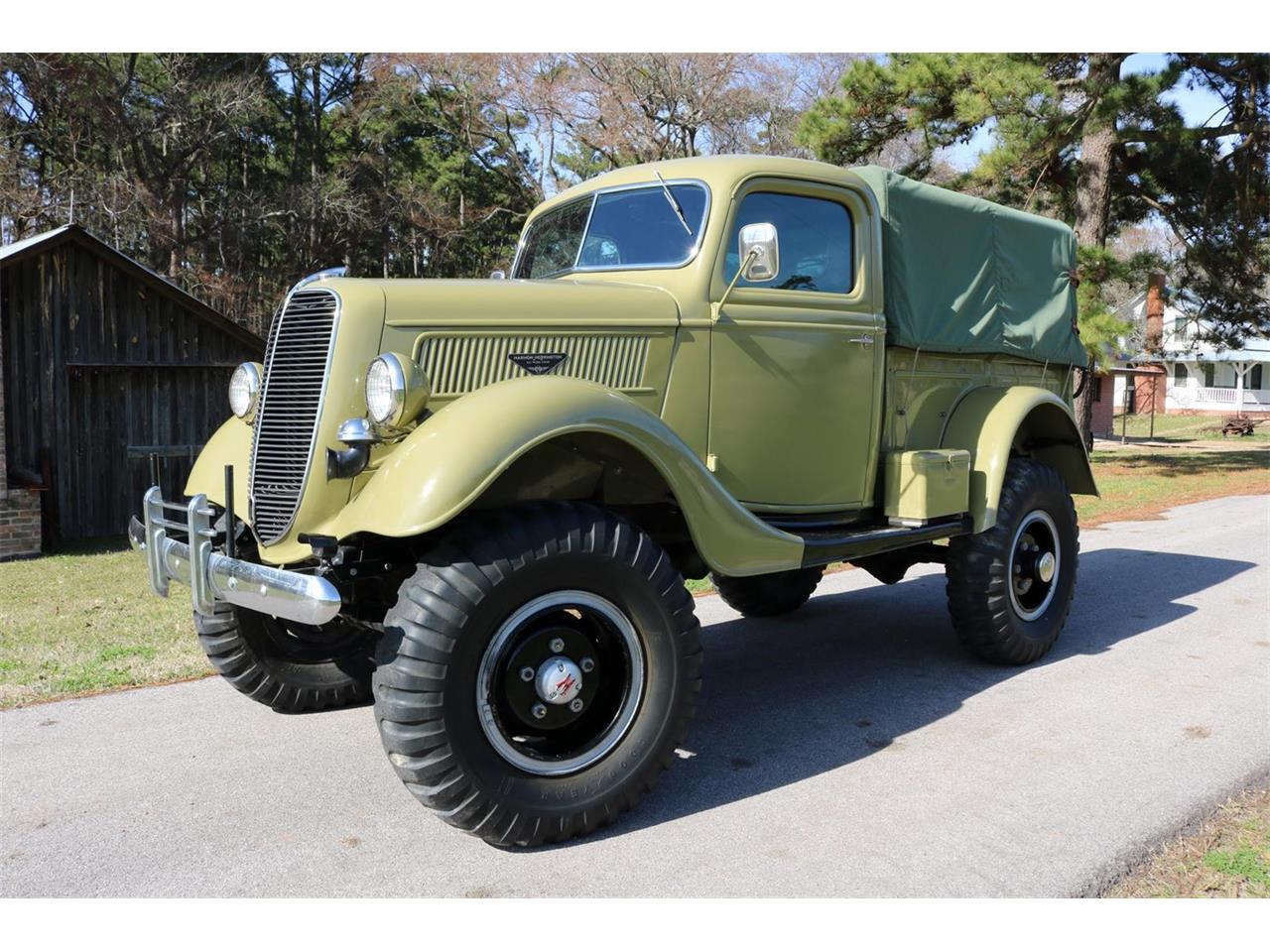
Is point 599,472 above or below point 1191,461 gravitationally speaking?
above

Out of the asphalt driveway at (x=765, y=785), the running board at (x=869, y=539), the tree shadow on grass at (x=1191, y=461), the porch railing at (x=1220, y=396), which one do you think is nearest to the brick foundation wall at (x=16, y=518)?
the asphalt driveway at (x=765, y=785)

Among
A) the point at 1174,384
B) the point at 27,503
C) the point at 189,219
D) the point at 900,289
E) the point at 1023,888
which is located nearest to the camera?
the point at 1023,888

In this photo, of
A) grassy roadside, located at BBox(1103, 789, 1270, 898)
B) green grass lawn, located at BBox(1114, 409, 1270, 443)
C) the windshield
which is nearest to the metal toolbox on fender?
the windshield

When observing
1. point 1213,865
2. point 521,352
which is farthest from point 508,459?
point 1213,865

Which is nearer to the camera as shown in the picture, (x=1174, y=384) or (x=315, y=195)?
(x=315, y=195)

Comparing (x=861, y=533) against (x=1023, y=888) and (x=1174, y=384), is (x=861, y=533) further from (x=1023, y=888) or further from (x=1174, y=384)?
(x=1174, y=384)

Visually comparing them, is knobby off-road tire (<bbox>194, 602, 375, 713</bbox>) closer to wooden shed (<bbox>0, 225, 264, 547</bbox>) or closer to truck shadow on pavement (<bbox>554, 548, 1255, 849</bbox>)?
truck shadow on pavement (<bbox>554, 548, 1255, 849</bbox>)

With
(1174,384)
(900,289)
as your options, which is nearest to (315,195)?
(900,289)

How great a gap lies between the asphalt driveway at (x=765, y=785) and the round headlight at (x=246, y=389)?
1413 millimetres

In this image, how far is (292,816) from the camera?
3574 mm

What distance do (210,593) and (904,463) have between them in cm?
316

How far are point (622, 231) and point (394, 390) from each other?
5.47 feet

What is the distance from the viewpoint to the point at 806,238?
186 inches

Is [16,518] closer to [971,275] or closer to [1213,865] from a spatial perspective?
[971,275]
